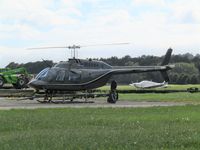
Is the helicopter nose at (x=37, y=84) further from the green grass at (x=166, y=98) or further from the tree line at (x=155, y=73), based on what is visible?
the tree line at (x=155, y=73)

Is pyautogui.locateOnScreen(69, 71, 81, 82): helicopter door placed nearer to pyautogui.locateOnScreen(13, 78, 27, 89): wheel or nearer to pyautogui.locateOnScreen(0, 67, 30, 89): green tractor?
pyautogui.locateOnScreen(0, 67, 30, 89): green tractor

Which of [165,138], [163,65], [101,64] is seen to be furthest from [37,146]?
[163,65]

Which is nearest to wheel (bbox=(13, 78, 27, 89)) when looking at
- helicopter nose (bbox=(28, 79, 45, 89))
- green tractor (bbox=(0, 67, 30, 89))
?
green tractor (bbox=(0, 67, 30, 89))

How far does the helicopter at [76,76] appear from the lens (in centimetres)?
3431

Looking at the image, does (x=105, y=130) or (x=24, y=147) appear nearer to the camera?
(x=24, y=147)

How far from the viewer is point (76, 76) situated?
35.7m

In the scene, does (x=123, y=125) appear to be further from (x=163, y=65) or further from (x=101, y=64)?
(x=163, y=65)

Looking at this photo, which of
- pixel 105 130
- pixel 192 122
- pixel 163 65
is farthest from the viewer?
pixel 163 65

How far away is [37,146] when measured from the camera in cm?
1048

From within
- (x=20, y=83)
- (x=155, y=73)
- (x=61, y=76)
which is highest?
(x=155, y=73)

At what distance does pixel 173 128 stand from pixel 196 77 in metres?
151

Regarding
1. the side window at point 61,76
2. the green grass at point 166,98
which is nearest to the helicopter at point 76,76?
the side window at point 61,76

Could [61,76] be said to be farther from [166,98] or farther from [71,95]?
[166,98]

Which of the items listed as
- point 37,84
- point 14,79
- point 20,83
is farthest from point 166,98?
point 14,79
